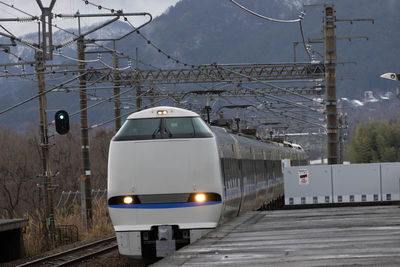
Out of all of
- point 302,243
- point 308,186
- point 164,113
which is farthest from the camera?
point 308,186

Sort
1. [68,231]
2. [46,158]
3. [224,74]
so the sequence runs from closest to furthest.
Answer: [46,158] < [68,231] < [224,74]

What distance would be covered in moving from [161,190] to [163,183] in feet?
0.48

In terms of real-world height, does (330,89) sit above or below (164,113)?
above

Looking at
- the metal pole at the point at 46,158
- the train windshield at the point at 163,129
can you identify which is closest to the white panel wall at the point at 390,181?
the train windshield at the point at 163,129

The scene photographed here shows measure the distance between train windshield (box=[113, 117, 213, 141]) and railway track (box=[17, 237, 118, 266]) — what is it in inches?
197

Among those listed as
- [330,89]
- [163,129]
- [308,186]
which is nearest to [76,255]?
[308,186]

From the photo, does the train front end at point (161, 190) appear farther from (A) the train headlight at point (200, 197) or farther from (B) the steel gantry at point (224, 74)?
(B) the steel gantry at point (224, 74)

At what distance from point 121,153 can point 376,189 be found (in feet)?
39.5

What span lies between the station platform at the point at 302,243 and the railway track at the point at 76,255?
5.84 meters

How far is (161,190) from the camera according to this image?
1705 cm

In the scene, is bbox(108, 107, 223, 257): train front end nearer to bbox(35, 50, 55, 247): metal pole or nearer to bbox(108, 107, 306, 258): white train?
bbox(108, 107, 306, 258): white train

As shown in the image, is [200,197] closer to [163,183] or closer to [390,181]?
[163,183]

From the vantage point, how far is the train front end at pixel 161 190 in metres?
16.9

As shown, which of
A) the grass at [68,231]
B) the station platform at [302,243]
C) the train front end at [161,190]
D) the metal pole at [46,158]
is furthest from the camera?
the metal pole at [46,158]
